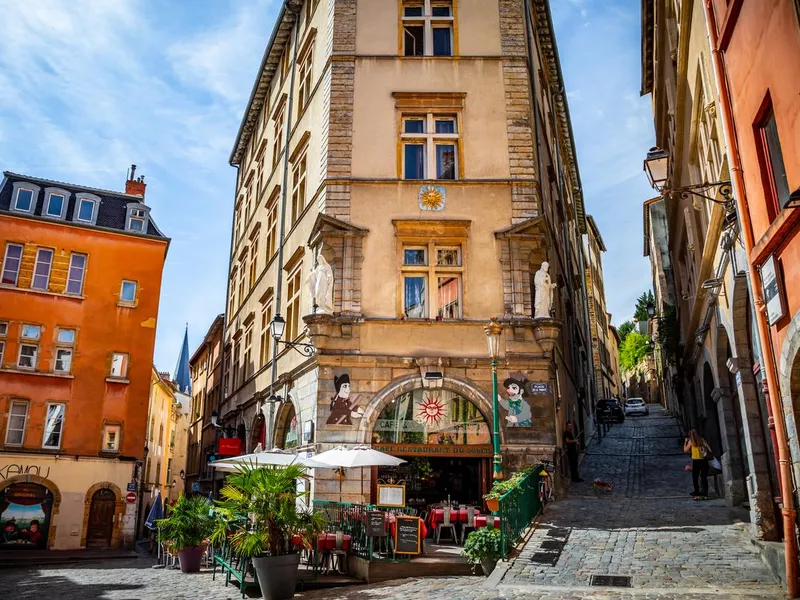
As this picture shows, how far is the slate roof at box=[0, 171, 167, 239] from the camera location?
31.6 m

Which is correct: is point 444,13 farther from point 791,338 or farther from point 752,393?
point 791,338

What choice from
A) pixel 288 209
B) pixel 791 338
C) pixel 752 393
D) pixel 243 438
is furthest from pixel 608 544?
pixel 243 438

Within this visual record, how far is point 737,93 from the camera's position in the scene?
10234 millimetres

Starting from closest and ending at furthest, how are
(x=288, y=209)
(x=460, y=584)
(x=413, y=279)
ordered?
(x=460, y=584)
(x=413, y=279)
(x=288, y=209)

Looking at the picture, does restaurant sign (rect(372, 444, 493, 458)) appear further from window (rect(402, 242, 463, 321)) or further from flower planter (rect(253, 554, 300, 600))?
flower planter (rect(253, 554, 300, 600))

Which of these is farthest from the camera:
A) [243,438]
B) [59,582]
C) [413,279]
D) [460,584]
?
[243,438]

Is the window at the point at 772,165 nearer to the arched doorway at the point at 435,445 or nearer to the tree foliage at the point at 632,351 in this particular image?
the arched doorway at the point at 435,445

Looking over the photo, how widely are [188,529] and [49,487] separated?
1372 centimetres

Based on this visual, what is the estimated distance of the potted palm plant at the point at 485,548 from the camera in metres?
11.8

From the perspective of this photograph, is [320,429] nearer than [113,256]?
Yes

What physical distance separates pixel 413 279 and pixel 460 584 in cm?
908

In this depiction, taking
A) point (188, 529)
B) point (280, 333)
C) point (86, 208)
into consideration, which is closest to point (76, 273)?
point (86, 208)

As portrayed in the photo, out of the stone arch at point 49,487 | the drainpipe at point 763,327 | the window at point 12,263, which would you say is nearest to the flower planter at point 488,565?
the drainpipe at point 763,327

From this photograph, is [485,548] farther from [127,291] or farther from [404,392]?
[127,291]
